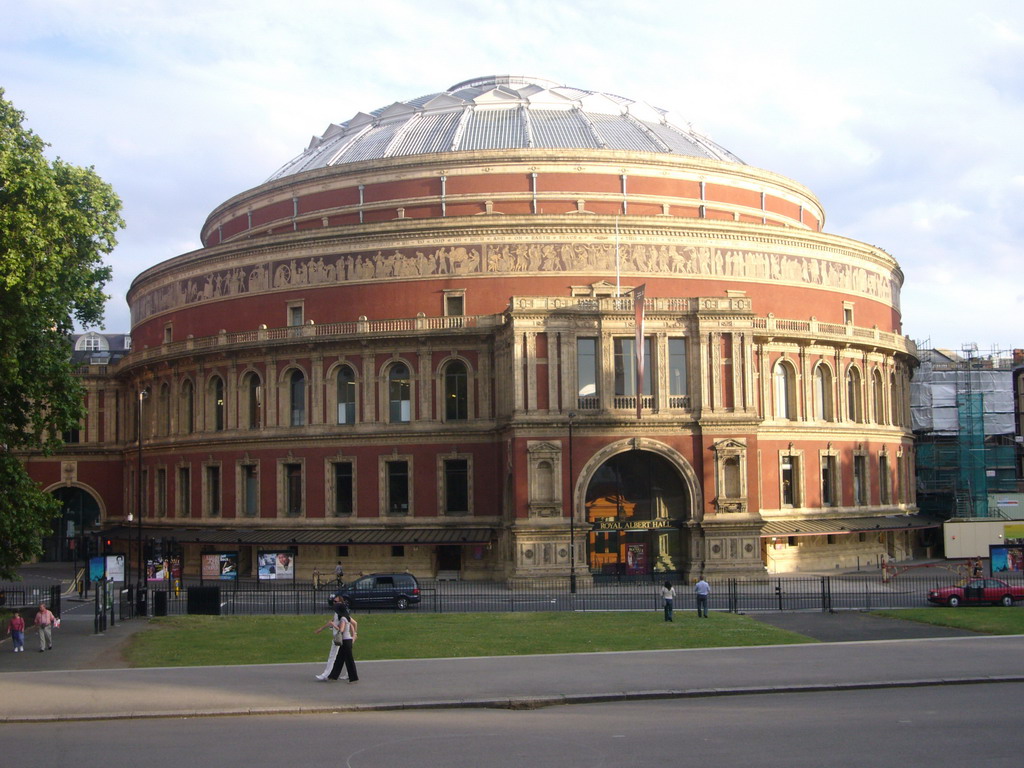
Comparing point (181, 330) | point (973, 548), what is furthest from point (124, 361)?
point (973, 548)

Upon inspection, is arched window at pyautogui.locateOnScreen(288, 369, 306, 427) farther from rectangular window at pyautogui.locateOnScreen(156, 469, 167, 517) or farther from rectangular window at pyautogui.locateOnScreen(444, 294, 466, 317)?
rectangular window at pyautogui.locateOnScreen(156, 469, 167, 517)

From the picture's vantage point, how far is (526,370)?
51031 mm

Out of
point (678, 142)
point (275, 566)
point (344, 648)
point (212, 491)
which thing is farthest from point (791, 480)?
point (344, 648)

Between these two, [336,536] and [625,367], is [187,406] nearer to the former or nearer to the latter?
[336,536]

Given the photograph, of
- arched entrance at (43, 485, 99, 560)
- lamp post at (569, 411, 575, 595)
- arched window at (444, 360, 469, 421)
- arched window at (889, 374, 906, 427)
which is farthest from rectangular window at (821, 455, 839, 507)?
arched entrance at (43, 485, 99, 560)

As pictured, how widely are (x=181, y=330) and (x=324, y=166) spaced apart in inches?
498

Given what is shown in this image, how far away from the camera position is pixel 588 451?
167 feet

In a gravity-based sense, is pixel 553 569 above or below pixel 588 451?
below

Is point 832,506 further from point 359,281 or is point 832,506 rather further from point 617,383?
point 359,281

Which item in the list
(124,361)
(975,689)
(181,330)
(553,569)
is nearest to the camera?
(975,689)

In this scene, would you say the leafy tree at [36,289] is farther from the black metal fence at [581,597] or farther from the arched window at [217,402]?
the arched window at [217,402]

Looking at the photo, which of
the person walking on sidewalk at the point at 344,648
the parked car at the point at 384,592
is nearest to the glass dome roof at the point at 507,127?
the parked car at the point at 384,592

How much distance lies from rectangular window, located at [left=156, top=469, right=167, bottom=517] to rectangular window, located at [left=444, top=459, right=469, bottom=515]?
1915 cm

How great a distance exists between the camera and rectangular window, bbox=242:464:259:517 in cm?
6062
